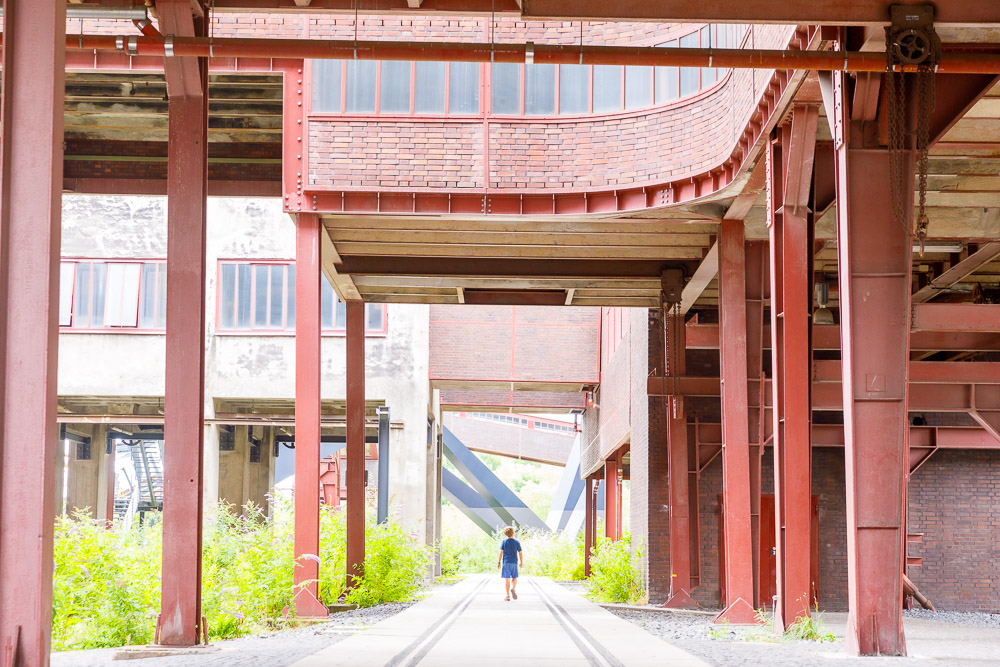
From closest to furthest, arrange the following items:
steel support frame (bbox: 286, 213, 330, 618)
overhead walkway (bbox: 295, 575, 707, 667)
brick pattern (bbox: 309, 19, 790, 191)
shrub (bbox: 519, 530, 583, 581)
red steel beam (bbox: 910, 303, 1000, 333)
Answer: overhead walkway (bbox: 295, 575, 707, 667) < red steel beam (bbox: 910, 303, 1000, 333) < steel support frame (bbox: 286, 213, 330, 618) < brick pattern (bbox: 309, 19, 790, 191) < shrub (bbox: 519, 530, 583, 581)

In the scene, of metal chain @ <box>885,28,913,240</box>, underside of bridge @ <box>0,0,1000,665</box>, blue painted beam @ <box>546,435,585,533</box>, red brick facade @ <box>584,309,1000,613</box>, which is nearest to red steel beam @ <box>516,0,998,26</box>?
underside of bridge @ <box>0,0,1000,665</box>

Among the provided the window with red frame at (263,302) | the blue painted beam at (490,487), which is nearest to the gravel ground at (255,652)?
the window with red frame at (263,302)

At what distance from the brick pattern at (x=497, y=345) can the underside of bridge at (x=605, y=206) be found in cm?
463

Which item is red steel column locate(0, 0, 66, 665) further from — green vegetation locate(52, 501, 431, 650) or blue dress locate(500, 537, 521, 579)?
blue dress locate(500, 537, 521, 579)

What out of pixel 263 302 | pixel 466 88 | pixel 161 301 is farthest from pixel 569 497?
pixel 466 88

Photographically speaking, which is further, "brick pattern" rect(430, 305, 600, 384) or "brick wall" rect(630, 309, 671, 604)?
"brick pattern" rect(430, 305, 600, 384)

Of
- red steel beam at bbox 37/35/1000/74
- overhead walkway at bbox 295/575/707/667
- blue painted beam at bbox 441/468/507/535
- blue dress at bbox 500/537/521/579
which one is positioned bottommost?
blue painted beam at bbox 441/468/507/535

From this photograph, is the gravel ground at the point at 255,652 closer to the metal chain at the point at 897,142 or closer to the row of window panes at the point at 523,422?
the metal chain at the point at 897,142

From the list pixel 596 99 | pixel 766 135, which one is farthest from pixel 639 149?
pixel 766 135

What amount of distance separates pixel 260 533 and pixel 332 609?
2.45 metres

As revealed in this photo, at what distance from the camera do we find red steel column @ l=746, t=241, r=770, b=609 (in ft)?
55.8

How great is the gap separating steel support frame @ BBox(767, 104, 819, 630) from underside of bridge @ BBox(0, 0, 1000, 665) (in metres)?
0.04

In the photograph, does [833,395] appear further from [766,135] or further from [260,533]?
[260,533]

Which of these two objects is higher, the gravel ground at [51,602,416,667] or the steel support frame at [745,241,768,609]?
the steel support frame at [745,241,768,609]
